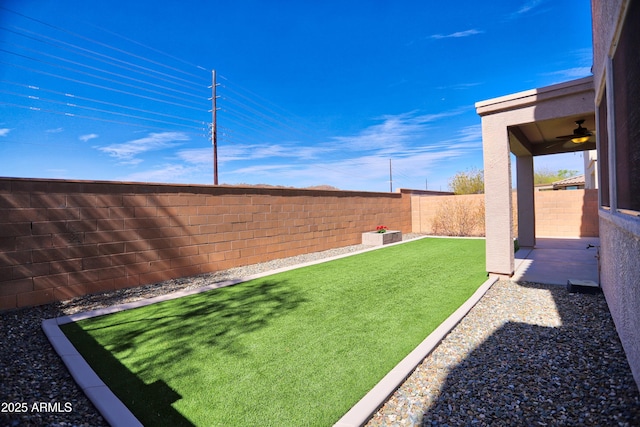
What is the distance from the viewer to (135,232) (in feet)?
19.6

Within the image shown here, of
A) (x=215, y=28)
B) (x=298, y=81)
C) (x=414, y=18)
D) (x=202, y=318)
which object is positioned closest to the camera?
(x=202, y=318)

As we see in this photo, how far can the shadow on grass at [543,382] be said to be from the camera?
2.10 meters

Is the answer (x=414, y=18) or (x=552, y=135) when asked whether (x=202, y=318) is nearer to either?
(x=552, y=135)

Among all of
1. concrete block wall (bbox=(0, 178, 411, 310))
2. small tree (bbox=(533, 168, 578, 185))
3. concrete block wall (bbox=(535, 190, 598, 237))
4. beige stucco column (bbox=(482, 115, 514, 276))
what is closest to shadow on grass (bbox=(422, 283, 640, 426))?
beige stucco column (bbox=(482, 115, 514, 276))

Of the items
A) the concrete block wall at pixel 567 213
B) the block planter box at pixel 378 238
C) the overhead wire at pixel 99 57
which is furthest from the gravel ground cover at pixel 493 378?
the concrete block wall at pixel 567 213

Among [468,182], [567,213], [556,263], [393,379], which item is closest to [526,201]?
[556,263]

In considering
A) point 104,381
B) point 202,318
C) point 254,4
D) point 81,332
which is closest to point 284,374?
point 104,381

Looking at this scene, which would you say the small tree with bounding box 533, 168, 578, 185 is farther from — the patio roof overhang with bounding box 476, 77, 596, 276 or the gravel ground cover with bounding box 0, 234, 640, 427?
the gravel ground cover with bounding box 0, 234, 640, 427

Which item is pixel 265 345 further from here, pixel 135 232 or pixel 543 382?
pixel 135 232

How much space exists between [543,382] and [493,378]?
362mm

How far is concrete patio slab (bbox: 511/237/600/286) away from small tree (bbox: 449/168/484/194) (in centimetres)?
1554

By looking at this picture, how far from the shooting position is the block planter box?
37.5 ft

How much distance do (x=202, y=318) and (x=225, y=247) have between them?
3.50m

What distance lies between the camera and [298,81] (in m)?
18.6
